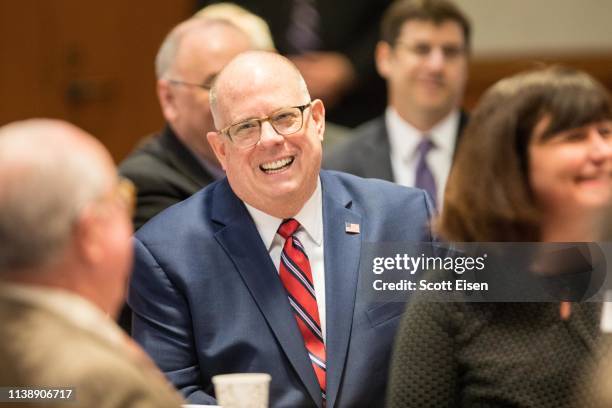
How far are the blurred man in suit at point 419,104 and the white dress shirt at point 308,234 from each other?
1.04 m

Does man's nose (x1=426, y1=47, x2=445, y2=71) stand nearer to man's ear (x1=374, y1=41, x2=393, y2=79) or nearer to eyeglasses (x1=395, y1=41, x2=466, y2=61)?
eyeglasses (x1=395, y1=41, x2=466, y2=61)

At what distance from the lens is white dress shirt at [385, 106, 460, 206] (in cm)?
422

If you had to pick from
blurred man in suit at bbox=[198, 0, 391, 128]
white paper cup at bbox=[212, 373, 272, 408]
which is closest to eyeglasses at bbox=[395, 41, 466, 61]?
blurred man in suit at bbox=[198, 0, 391, 128]

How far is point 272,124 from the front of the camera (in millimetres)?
2914

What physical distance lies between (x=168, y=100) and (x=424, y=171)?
1.04 metres

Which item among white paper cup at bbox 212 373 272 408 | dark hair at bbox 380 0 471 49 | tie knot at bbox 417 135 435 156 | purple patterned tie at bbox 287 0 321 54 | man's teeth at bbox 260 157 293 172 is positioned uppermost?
purple patterned tie at bbox 287 0 321 54

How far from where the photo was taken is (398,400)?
2.68m

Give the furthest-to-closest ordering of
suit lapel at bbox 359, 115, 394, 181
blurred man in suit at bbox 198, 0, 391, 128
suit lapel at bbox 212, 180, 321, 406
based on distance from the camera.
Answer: blurred man in suit at bbox 198, 0, 391, 128
suit lapel at bbox 359, 115, 394, 181
suit lapel at bbox 212, 180, 321, 406

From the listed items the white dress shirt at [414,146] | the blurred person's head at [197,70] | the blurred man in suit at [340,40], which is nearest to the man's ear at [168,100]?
the blurred person's head at [197,70]

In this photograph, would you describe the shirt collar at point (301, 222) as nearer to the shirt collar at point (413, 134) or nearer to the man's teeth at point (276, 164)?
the man's teeth at point (276, 164)

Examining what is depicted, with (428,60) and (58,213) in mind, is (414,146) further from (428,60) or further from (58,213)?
(58,213)

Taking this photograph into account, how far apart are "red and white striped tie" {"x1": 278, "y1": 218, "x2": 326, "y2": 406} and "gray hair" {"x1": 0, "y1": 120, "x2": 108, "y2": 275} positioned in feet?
3.60

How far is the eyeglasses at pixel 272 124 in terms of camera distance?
9.57 feet

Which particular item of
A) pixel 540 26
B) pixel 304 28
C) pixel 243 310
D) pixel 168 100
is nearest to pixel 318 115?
pixel 243 310
